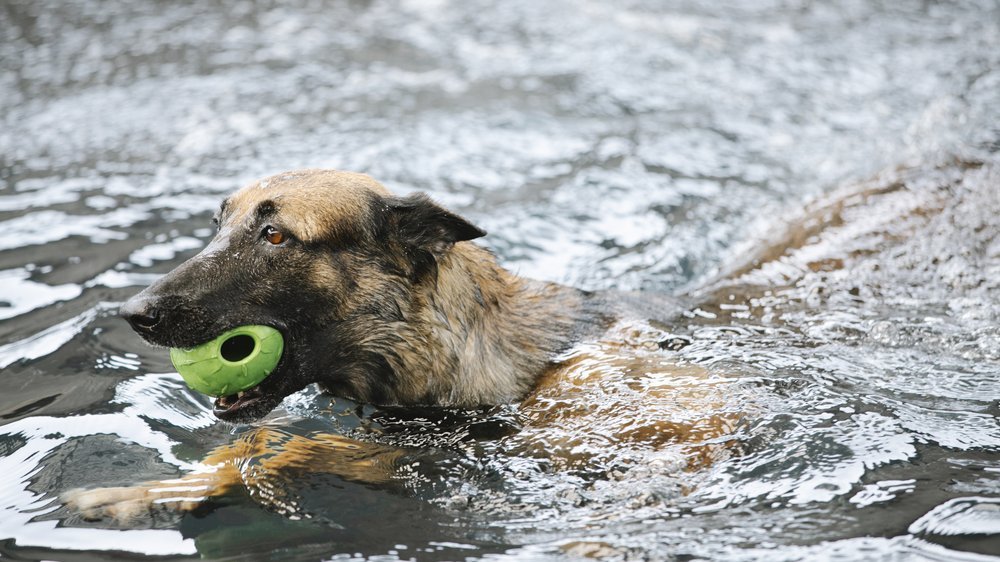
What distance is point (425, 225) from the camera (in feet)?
14.1

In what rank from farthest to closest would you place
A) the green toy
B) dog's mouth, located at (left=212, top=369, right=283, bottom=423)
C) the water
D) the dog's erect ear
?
Answer: 1. the dog's erect ear
2. dog's mouth, located at (left=212, top=369, right=283, bottom=423)
3. the green toy
4. the water

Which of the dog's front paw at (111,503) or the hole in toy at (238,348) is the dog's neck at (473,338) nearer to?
the hole in toy at (238,348)

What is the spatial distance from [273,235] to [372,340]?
2.02 feet

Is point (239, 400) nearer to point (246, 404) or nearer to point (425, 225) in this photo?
point (246, 404)

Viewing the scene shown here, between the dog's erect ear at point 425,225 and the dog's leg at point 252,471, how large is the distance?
3.00 ft

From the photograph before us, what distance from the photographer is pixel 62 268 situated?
6.21 meters

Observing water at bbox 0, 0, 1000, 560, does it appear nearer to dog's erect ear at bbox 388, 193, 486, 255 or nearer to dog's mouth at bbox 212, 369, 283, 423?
dog's mouth at bbox 212, 369, 283, 423

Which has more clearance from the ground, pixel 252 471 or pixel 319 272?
pixel 319 272

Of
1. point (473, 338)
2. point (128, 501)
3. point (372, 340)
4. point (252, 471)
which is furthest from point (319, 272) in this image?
point (128, 501)

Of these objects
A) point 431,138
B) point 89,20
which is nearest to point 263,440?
point 431,138

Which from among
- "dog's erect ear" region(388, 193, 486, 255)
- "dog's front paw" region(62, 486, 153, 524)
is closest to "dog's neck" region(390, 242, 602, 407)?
"dog's erect ear" region(388, 193, 486, 255)

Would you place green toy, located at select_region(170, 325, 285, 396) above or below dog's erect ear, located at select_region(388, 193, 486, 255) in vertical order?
below

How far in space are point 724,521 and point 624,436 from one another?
0.67 metres

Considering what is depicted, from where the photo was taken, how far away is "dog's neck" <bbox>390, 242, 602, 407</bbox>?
4320mm
